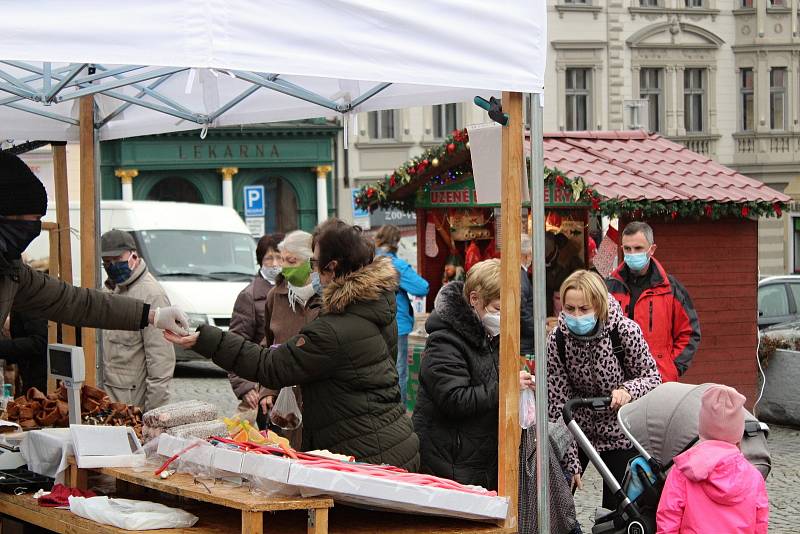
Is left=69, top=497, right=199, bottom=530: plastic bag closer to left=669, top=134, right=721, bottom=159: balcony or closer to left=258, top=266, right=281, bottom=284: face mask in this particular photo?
left=258, top=266, right=281, bottom=284: face mask

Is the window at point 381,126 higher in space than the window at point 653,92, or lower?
lower

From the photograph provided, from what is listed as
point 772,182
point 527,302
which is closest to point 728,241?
point 527,302

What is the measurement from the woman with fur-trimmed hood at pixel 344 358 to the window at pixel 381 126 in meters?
32.2

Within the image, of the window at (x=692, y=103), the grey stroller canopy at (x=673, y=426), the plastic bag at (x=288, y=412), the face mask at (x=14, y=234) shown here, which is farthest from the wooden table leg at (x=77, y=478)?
the window at (x=692, y=103)

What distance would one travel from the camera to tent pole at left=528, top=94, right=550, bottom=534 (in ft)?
16.4

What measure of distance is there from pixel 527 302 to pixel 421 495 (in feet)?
14.9

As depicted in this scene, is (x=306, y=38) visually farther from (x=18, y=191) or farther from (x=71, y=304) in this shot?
(x=71, y=304)

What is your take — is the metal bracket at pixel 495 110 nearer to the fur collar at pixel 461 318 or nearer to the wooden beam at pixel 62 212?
the fur collar at pixel 461 318

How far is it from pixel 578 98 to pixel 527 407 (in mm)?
33841

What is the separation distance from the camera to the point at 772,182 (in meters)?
39.1

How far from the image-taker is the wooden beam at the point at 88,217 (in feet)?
26.3

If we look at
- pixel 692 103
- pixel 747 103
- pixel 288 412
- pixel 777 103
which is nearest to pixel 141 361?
pixel 288 412

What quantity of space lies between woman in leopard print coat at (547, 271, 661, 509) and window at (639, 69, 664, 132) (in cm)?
3347

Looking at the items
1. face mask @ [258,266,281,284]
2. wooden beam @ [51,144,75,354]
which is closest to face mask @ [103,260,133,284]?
wooden beam @ [51,144,75,354]
